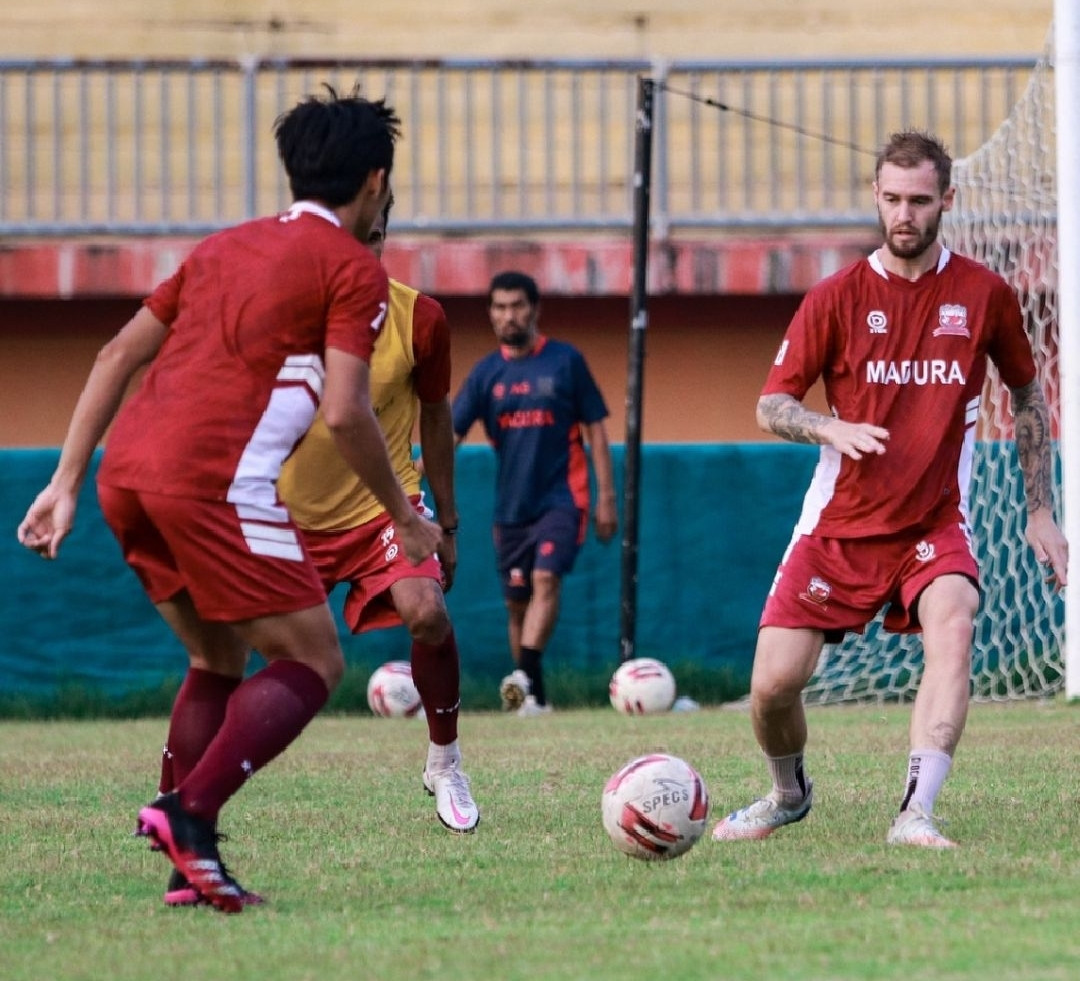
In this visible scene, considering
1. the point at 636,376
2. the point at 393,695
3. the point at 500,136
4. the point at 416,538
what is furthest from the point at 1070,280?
the point at 416,538

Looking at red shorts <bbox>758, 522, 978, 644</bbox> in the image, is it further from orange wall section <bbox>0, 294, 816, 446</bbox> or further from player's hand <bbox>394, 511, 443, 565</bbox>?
orange wall section <bbox>0, 294, 816, 446</bbox>

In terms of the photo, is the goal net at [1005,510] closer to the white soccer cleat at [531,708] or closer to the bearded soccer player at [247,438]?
the white soccer cleat at [531,708]

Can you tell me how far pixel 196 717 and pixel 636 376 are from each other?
26.7 ft

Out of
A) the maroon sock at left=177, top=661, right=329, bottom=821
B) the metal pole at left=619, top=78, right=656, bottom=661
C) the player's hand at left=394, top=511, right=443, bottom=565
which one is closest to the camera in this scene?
the maroon sock at left=177, top=661, right=329, bottom=821

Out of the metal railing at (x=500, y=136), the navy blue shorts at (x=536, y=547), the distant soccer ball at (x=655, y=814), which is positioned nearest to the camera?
the distant soccer ball at (x=655, y=814)

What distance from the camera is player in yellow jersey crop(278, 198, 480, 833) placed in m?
7.21

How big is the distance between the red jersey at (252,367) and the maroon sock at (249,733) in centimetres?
41

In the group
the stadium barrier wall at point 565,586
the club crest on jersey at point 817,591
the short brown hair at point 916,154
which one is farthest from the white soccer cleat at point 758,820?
the stadium barrier wall at point 565,586

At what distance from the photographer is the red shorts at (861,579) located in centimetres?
638

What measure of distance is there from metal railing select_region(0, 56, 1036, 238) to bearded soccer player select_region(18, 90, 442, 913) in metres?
11.1

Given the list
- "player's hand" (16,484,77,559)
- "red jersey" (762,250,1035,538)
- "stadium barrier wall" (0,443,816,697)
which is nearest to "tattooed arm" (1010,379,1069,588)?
"red jersey" (762,250,1035,538)

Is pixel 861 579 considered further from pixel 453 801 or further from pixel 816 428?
pixel 453 801

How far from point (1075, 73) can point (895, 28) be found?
6.96 m

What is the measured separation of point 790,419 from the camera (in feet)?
20.9
